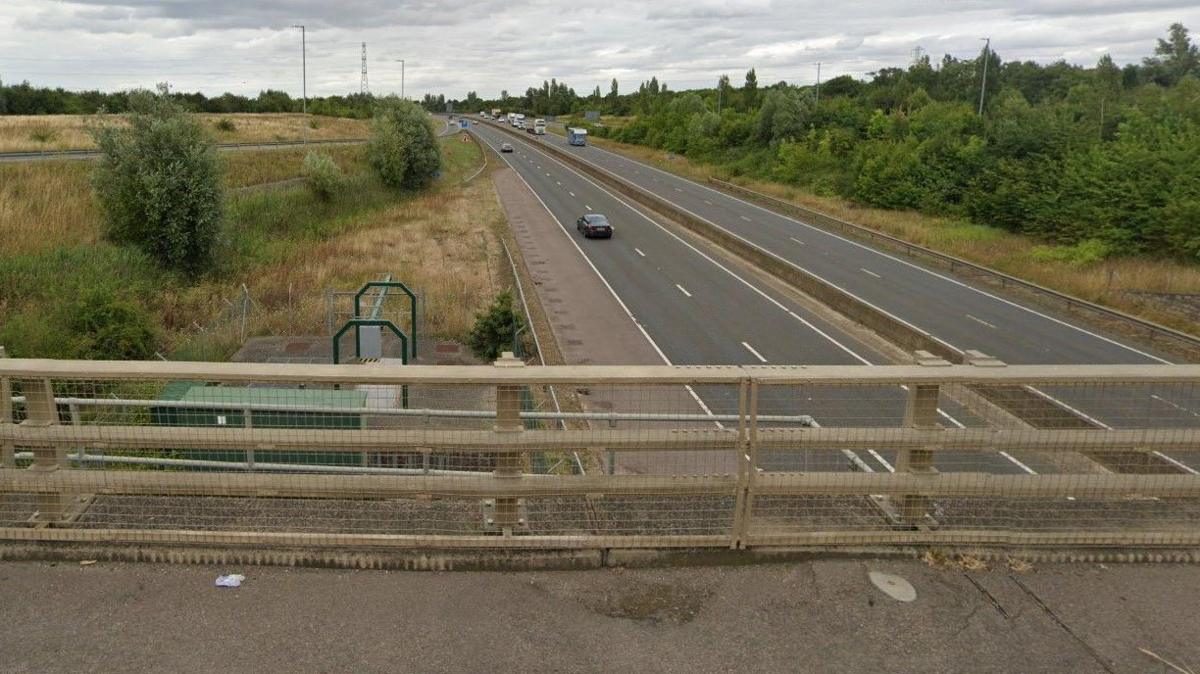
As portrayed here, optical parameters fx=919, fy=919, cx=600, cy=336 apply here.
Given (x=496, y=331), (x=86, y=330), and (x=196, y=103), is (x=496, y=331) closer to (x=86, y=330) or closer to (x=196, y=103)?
(x=86, y=330)

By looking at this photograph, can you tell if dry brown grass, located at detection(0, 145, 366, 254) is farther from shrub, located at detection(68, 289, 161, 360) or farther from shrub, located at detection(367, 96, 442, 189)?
shrub, located at detection(367, 96, 442, 189)

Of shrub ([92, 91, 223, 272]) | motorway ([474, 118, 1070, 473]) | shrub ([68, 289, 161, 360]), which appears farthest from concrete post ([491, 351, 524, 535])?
shrub ([92, 91, 223, 272])

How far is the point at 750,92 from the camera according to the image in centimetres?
14588

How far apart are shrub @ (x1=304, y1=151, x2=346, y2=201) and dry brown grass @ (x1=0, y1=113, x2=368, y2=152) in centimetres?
512

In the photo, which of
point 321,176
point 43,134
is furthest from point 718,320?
point 43,134

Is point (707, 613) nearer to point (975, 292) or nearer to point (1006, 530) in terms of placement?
point (1006, 530)

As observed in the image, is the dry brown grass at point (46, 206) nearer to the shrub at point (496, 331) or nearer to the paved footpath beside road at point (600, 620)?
the shrub at point (496, 331)

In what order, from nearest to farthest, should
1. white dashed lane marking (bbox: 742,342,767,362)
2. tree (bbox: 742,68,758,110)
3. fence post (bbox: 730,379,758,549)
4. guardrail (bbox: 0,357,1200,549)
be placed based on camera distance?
guardrail (bbox: 0,357,1200,549)
fence post (bbox: 730,379,758,549)
white dashed lane marking (bbox: 742,342,767,362)
tree (bbox: 742,68,758,110)

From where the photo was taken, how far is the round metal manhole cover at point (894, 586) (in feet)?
14.8

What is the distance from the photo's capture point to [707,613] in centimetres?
432

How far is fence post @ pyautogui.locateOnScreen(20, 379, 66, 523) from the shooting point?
15.4ft

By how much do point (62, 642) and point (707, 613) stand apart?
284 cm

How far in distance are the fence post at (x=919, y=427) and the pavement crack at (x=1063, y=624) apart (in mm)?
592

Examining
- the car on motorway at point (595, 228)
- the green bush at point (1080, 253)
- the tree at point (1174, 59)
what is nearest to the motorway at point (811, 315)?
the car on motorway at point (595, 228)
